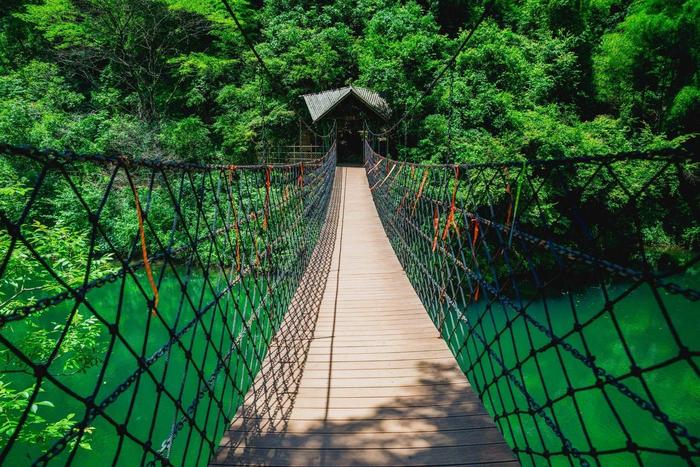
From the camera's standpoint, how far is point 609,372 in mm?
6074

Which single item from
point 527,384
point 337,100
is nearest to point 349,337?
point 527,384

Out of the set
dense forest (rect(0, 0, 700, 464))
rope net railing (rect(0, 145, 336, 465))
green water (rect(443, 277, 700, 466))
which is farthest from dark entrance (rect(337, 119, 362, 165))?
green water (rect(443, 277, 700, 466))

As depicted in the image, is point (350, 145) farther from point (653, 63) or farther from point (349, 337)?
point (349, 337)

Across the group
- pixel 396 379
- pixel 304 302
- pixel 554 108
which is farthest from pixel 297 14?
pixel 396 379

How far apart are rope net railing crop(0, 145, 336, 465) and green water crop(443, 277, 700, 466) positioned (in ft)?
6.65

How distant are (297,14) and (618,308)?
500 inches

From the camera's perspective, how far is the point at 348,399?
152cm

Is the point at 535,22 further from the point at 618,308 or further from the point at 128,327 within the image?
the point at 128,327

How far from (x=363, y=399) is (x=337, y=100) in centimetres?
970

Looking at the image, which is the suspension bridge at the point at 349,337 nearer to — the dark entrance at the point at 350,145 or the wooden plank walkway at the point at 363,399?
the wooden plank walkway at the point at 363,399

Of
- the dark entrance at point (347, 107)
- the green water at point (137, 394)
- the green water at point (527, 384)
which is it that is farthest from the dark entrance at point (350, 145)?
the green water at point (137, 394)

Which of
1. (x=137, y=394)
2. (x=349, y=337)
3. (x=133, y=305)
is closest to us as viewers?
(x=349, y=337)

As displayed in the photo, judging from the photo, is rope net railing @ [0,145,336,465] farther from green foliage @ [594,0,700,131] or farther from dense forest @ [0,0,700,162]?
green foliage @ [594,0,700,131]

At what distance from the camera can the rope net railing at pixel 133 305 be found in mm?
695
